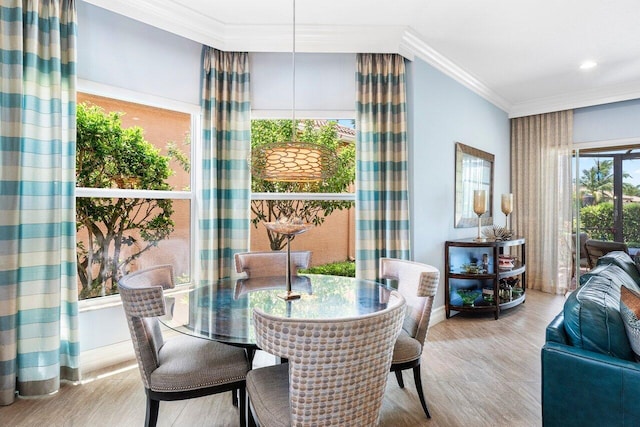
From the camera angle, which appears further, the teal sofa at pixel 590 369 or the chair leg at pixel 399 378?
the chair leg at pixel 399 378

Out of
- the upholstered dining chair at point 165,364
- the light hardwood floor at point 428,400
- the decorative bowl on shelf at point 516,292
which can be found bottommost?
the light hardwood floor at point 428,400

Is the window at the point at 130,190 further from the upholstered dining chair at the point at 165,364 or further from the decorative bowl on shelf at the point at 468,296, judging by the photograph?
the decorative bowl on shelf at the point at 468,296

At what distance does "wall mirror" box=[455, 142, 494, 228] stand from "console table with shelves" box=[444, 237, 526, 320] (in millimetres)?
381

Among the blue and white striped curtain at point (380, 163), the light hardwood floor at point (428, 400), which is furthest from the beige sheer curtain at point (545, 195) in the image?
the blue and white striped curtain at point (380, 163)

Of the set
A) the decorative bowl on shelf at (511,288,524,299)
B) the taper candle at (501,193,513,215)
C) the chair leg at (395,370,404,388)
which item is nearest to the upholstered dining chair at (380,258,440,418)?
the chair leg at (395,370,404,388)

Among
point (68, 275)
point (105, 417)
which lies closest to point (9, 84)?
point (68, 275)

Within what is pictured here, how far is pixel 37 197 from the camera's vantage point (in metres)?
2.19

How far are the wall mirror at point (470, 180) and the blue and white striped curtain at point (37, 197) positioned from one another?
3.70 m

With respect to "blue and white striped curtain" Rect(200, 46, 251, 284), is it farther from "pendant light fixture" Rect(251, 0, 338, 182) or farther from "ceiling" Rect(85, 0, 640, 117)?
"pendant light fixture" Rect(251, 0, 338, 182)

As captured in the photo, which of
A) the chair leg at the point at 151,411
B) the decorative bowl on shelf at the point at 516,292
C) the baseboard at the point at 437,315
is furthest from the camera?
the decorative bowl on shelf at the point at 516,292

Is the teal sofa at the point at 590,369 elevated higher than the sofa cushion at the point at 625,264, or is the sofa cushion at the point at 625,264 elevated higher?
the sofa cushion at the point at 625,264

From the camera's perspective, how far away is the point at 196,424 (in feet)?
6.36

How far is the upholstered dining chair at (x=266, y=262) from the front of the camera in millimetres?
2637

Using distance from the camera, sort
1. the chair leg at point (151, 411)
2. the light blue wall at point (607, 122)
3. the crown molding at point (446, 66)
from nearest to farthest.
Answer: the chair leg at point (151, 411), the crown molding at point (446, 66), the light blue wall at point (607, 122)
